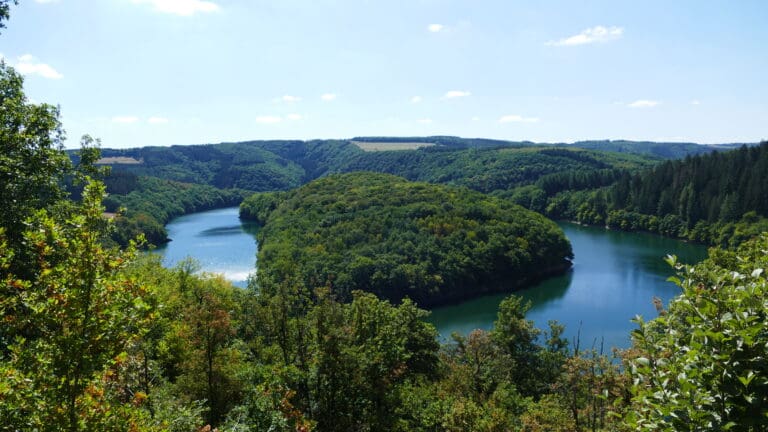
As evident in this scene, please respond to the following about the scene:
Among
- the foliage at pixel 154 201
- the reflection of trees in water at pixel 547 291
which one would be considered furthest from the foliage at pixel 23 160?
the foliage at pixel 154 201

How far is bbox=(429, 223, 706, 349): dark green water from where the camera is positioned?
4294 centimetres

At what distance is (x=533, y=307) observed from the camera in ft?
164

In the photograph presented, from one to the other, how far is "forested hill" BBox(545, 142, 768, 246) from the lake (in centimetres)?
353

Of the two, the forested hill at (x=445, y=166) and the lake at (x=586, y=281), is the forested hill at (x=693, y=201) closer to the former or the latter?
the lake at (x=586, y=281)

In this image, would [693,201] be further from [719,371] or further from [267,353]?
[719,371]

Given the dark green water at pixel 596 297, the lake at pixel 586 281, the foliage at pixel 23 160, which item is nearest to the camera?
the foliage at pixel 23 160

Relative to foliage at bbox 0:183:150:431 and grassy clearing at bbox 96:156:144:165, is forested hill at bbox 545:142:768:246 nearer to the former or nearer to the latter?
foliage at bbox 0:183:150:431

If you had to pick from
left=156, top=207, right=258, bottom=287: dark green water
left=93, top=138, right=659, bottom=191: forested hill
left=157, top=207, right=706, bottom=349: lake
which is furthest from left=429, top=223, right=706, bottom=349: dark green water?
left=93, top=138, right=659, bottom=191: forested hill

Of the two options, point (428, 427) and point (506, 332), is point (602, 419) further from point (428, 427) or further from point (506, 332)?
point (506, 332)

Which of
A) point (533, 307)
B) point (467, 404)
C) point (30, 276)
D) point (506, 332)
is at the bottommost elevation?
point (533, 307)

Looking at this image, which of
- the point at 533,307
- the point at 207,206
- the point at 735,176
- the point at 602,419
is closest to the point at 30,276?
the point at 602,419

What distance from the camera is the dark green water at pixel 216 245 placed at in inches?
2618

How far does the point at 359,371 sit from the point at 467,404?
12.8ft

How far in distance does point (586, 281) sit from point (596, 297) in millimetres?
7214
